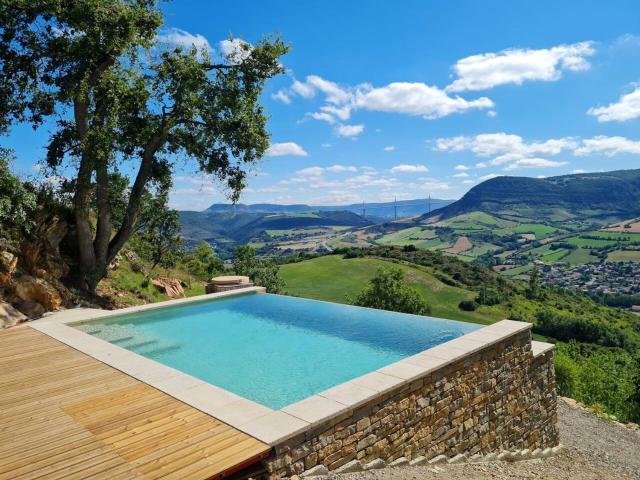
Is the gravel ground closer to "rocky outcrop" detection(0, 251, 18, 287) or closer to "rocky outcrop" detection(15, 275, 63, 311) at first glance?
"rocky outcrop" detection(15, 275, 63, 311)

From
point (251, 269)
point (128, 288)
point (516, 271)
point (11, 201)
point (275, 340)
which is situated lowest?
point (516, 271)

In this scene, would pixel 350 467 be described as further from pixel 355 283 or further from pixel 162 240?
pixel 355 283

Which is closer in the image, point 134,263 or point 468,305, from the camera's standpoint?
point 134,263

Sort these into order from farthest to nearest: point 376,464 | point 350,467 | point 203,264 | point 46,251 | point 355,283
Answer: point 355,283, point 203,264, point 46,251, point 376,464, point 350,467

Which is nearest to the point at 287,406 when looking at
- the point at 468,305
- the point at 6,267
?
the point at 6,267

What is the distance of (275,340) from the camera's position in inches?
393

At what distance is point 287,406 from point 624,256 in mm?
164128

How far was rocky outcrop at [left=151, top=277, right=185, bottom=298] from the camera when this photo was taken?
18.1 m

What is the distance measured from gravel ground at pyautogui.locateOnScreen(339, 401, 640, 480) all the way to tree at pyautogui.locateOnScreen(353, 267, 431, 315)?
17499 millimetres

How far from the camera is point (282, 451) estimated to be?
15.0 ft

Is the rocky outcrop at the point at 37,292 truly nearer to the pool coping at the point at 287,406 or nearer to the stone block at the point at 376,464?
the pool coping at the point at 287,406

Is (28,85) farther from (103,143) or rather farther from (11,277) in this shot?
(11,277)

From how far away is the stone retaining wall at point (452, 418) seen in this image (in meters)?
5.05

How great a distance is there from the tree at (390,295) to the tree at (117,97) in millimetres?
21098
